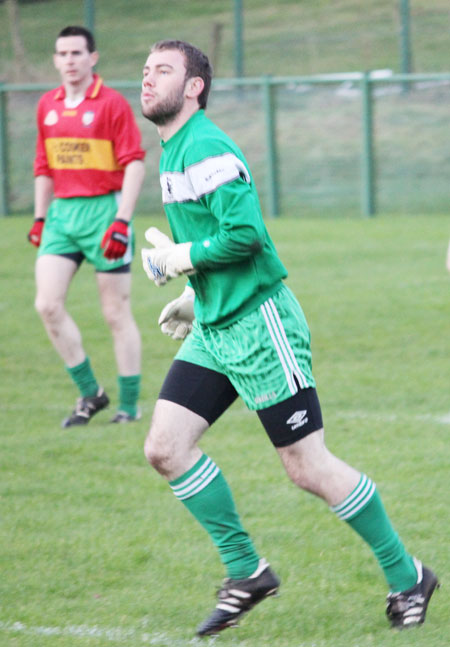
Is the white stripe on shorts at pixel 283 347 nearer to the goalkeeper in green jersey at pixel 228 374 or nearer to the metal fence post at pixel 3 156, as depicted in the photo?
the goalkeeper in green jersey at pixel 228 374

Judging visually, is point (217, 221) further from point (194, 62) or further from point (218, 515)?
point (218, 515)

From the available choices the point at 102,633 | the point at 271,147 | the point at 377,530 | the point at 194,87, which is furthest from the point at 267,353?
the point at 271,147

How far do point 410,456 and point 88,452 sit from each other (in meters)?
1.77

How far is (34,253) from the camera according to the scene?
15.5 meters

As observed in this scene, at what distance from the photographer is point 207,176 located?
12.7ft

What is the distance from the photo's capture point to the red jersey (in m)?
7.20

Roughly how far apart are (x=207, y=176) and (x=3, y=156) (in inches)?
696

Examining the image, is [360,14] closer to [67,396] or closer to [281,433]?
[67,396]

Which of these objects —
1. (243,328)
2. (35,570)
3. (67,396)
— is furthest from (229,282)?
(67,396)

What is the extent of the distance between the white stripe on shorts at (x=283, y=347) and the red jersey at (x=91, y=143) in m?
3.30

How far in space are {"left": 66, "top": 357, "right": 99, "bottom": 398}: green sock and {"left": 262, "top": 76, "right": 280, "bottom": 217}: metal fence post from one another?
41.8ft

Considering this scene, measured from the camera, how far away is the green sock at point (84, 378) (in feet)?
24.4

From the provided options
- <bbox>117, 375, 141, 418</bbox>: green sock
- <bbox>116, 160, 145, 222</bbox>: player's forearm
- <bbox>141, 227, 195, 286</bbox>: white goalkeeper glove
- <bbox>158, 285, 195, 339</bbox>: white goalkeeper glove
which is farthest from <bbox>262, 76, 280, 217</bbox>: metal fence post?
<bbox>141, 227, 195, 286</bbox>: white goalkeeper glove

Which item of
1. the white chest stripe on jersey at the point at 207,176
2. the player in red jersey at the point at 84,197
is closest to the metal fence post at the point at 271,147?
the player in red jersey at the point at 84,197
